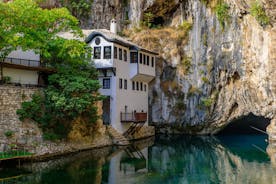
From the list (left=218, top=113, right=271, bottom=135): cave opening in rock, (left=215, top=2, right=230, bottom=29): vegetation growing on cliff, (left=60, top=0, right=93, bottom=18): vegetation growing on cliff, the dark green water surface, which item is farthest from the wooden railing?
(left=218, top=113, right=271, bottom=135): cave opening in rock

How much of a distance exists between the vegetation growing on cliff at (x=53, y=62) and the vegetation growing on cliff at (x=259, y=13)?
14.2 meters

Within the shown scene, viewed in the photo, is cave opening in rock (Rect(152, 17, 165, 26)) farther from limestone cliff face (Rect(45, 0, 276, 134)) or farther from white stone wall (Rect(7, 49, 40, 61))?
white stone wall (Rect(7, 49, 40, 61))

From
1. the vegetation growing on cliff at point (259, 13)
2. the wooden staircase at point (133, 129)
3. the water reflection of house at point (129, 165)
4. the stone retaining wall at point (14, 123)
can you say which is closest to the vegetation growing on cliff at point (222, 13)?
the vegetation growing on cliff at point (259, 13)

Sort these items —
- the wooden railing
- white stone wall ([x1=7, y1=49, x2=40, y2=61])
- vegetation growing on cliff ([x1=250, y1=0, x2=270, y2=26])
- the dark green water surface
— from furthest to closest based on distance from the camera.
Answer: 1. vegetation growing on cliff ([x1=250, y1=0, x2=270, y2=26])
2. white stone wall ([x1=7, y1=49, x2=40, y2=61])
3. the wooden railing
4. the dark green water surface

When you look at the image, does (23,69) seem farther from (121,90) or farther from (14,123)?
(121,90)

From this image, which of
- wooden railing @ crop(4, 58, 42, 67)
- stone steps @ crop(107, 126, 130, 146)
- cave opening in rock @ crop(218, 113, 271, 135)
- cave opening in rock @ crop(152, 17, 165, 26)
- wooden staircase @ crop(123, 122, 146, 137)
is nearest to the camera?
wooden railing @ crop(4, 58, 42, 67)

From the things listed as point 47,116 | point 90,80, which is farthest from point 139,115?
point 47,116

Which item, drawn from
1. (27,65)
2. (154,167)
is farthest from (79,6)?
(154,167)

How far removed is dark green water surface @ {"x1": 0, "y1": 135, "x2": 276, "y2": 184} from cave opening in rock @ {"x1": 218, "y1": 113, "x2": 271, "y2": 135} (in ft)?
53.4

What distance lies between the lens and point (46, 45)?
89.1 feet

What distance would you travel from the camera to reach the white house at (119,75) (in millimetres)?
35416

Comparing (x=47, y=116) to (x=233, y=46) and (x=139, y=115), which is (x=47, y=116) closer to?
(x=139, y=115)

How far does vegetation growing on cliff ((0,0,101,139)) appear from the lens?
24562mm

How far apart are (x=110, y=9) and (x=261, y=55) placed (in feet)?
70.6
